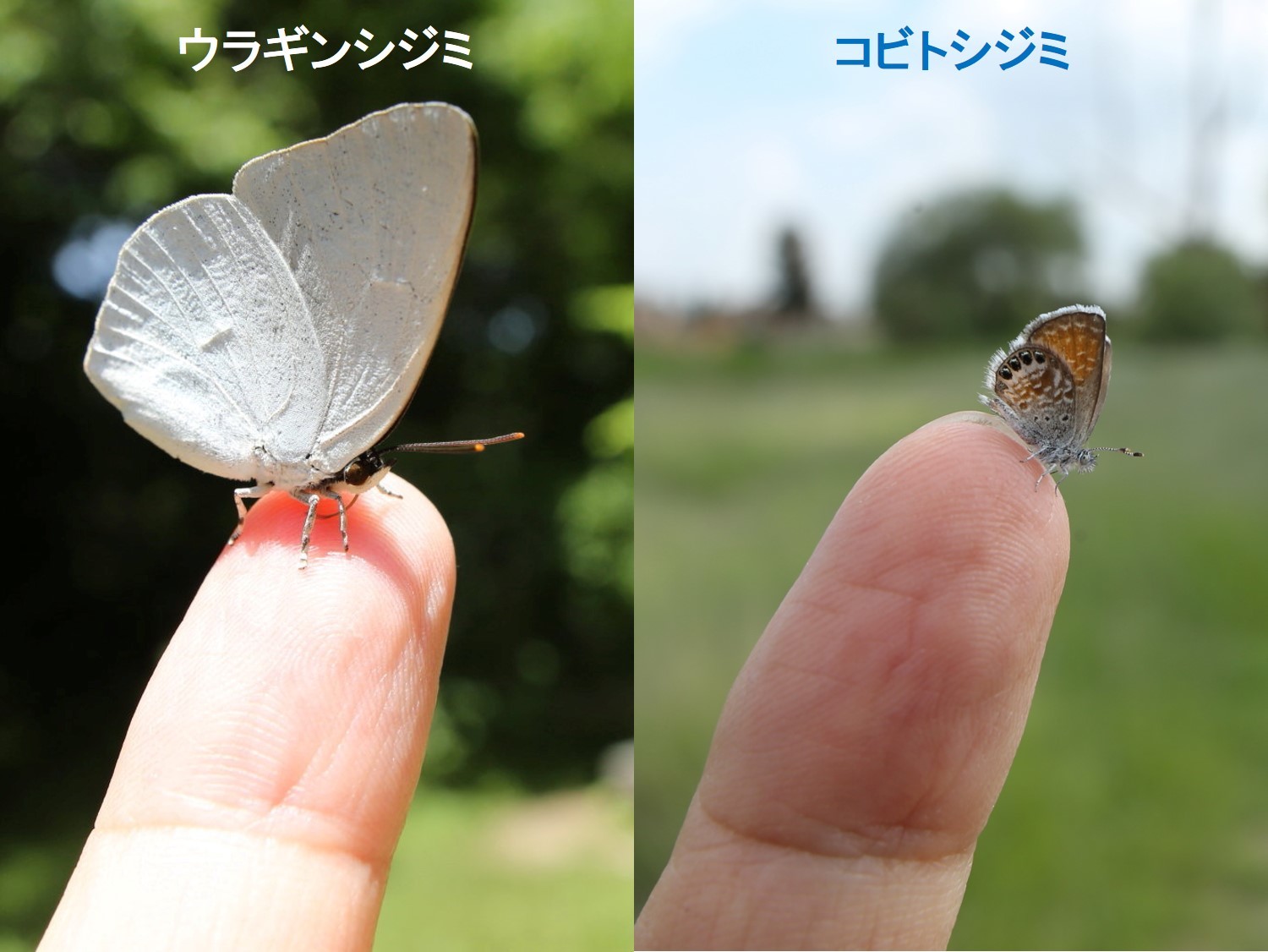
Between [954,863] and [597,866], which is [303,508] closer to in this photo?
[954,863]

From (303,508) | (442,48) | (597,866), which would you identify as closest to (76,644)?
(597,866)

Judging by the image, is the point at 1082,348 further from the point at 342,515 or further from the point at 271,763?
the point at 271,763

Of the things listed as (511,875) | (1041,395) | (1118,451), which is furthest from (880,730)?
(511,875)

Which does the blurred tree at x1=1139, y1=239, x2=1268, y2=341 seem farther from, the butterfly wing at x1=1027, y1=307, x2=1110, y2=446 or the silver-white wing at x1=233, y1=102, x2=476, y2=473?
the silver-white wing at x1=233, y1=102, x2=476, y2=473

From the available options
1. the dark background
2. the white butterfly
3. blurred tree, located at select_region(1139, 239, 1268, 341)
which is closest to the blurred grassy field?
blurred tree, located at select_region(1139, 239, 1268, 341)

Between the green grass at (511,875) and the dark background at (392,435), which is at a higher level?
the dark background at (392,435)

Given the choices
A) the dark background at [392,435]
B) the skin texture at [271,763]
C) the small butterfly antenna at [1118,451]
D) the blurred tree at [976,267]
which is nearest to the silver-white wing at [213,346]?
the skin texture at [271,763]

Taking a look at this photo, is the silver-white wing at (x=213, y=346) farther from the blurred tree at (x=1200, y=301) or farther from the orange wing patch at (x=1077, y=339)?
the blurred tree at (x=1200, y=301)
